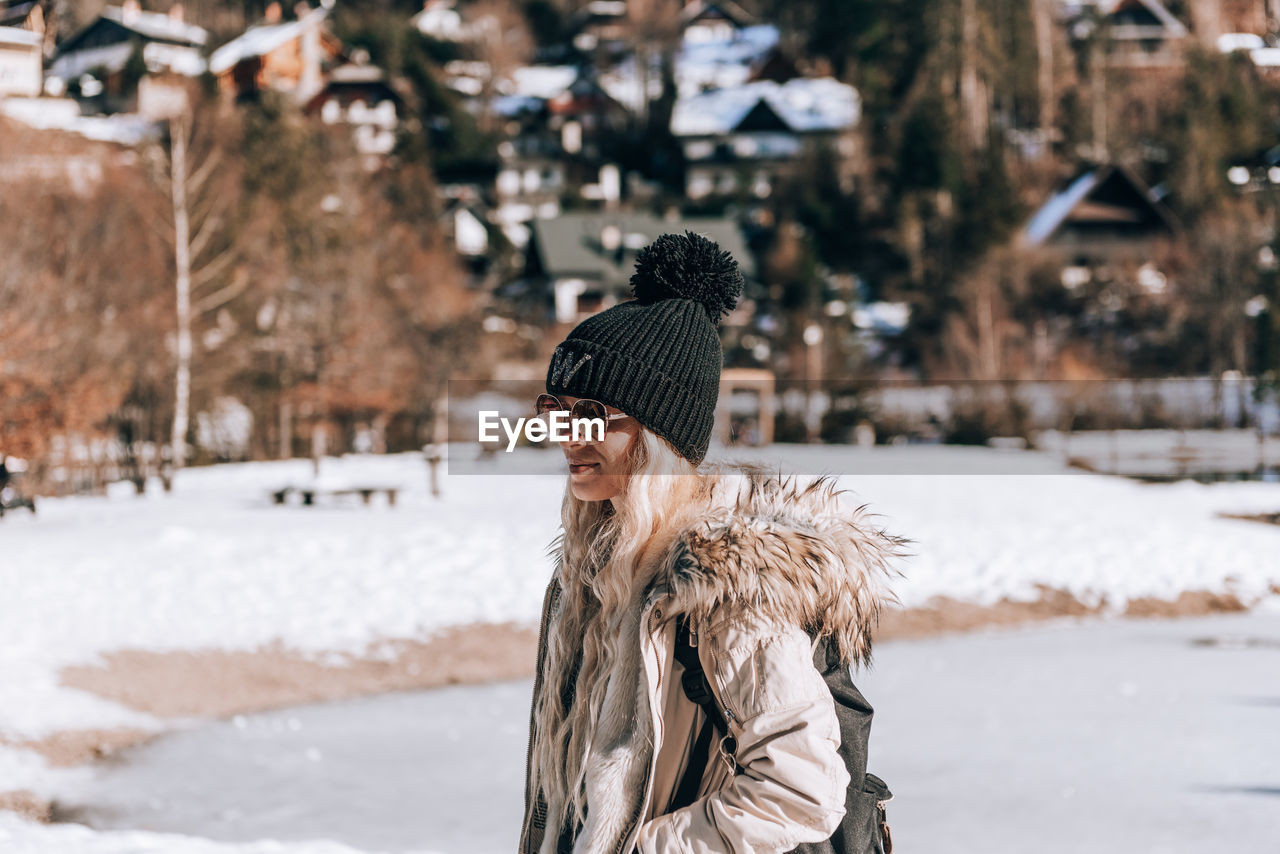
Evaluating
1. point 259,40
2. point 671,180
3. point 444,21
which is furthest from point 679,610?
point 444,21

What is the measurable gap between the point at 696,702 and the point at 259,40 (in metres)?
60.4

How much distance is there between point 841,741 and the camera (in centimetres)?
179

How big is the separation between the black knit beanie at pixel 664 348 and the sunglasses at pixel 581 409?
4 cm

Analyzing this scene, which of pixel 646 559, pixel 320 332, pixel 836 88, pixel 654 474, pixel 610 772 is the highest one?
pixel 836 88

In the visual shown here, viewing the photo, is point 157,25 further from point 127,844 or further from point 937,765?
point 937,765

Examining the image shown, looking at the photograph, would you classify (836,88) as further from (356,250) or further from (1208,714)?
(1208,714)

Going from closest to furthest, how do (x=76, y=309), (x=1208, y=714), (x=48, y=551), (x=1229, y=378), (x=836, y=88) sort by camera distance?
(x=1208, y=714), (x=48, y=551), (x=76, y=309), (x=1229, y=378), (x=836, y=88)

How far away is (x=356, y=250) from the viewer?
37.9m

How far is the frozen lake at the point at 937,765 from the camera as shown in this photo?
231 inches

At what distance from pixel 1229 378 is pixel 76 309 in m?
29.9

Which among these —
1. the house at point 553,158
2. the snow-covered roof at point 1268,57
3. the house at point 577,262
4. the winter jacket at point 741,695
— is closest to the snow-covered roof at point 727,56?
the house at point 553,158

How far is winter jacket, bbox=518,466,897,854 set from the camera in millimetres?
1685

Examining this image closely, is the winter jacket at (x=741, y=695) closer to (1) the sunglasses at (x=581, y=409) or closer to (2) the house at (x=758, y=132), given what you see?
(1) the sunglasses at (x=581, y=409)

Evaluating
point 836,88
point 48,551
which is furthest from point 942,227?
point 48,551
